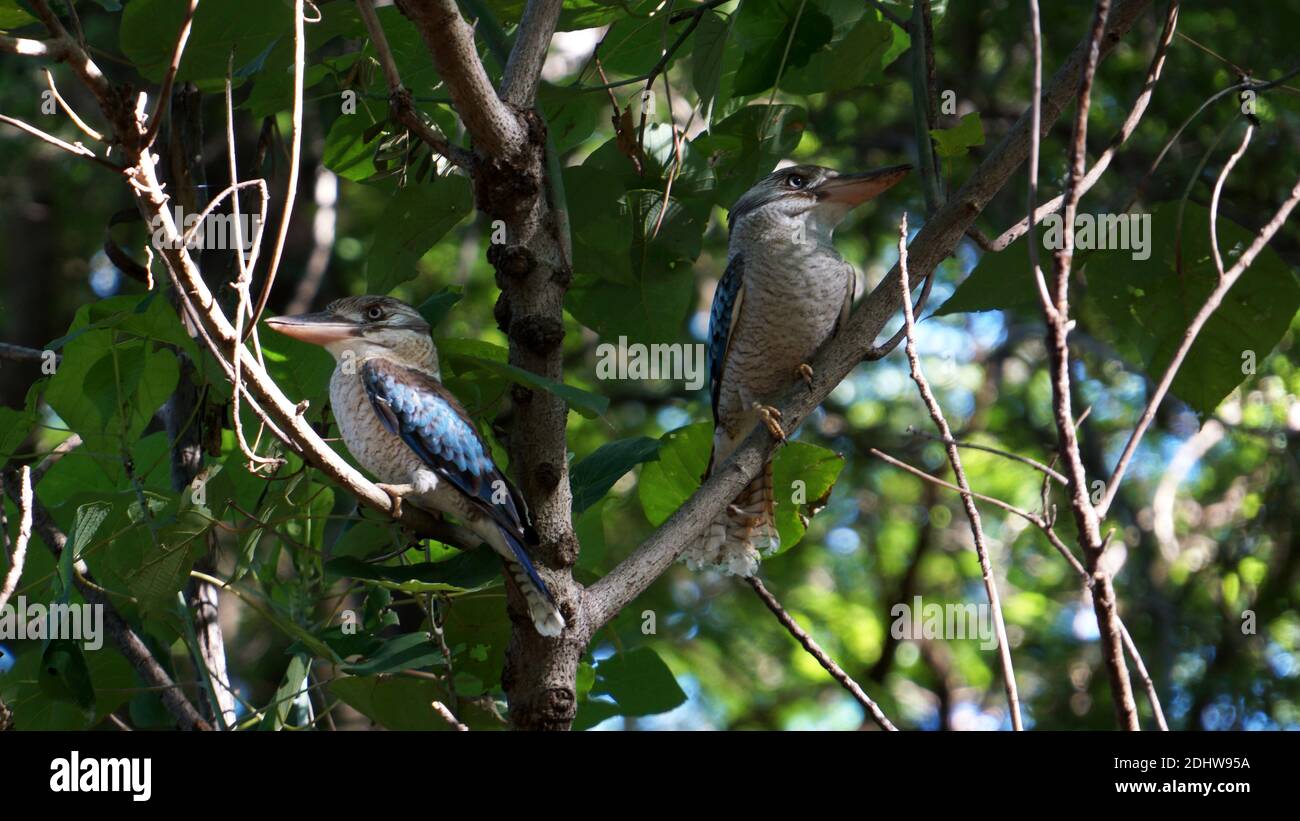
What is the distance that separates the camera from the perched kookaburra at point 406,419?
288 cm

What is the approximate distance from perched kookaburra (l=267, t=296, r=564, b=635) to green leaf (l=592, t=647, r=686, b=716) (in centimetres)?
67

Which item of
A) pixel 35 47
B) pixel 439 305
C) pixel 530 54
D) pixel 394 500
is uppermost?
pixel 530 54

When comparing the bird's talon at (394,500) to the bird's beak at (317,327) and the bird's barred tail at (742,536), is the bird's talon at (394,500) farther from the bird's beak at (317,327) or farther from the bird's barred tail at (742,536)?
the bird's barred tail at (742,536)

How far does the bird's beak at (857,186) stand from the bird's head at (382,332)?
1.41m

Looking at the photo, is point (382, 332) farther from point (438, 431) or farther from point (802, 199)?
point (802, 199)

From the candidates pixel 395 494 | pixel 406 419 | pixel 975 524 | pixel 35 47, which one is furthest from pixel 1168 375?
pixel 406 419

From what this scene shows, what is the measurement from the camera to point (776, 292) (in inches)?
164

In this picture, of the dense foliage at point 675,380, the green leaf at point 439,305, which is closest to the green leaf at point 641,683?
the dense foliage at point 675,380

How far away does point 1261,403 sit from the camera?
7.77 metres

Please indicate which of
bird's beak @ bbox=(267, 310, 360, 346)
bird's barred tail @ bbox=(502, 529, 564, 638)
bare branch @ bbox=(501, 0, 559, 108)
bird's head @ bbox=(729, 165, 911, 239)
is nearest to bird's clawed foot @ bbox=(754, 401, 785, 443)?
bird's barred tail @ bbox=(502, 529, 564, 638)

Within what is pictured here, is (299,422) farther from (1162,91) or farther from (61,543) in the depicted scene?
(1162,91)

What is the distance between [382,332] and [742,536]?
118cm

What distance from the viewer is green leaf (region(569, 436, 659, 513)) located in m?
2.93

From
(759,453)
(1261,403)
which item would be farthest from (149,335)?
(1261,403)
